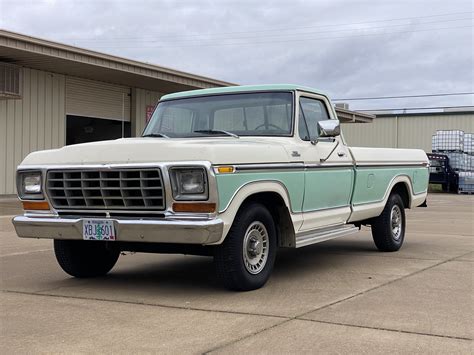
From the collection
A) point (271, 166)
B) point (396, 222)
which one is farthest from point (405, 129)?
point (271, 166)

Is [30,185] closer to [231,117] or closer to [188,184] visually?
[188,184]

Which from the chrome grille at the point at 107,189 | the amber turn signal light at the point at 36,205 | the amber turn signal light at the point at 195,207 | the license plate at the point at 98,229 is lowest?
the license plate at the point at 98,229

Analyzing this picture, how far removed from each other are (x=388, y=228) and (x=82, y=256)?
4.30m

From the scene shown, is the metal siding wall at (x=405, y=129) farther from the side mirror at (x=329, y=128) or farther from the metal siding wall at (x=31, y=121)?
the side mirror at (x=329, y=128)

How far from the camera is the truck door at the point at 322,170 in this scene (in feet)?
21.9

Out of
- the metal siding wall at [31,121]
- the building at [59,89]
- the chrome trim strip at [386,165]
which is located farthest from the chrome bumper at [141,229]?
the metal siding wall at [31,121]

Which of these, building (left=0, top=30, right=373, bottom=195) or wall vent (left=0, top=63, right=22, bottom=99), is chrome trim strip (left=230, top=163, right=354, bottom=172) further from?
wall vent (left=0, top=63, right=22, bottom=99)

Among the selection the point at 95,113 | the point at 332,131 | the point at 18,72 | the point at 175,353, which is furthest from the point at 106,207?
the point at 95,113

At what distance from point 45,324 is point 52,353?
78cm

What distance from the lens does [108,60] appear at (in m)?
19.2

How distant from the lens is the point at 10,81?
18.2 m

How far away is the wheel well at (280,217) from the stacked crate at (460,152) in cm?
2541

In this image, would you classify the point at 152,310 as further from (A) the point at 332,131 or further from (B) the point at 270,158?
(A) the point at 332,131

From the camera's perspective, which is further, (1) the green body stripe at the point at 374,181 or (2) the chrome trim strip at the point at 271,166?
(1) the green body stripe at the point at 374,181
